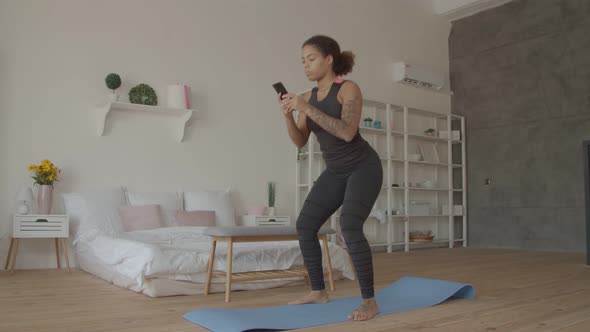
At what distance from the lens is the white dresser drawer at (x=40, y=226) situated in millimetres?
3783

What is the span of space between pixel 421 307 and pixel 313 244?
0.61 meters

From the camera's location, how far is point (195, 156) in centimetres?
509

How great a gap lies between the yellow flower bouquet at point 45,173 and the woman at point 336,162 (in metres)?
2.58

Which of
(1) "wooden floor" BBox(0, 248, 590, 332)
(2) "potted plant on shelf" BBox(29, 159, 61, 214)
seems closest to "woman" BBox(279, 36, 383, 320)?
(1) "wooden floor" BBox(0, 248, 590, 332)

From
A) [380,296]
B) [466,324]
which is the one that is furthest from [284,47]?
[466,324]

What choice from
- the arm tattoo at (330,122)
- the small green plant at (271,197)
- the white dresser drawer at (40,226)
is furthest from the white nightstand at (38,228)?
the arm tattoo at (330,122)

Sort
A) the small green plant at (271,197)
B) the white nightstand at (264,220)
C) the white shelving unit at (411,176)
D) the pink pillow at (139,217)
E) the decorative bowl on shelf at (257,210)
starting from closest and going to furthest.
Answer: the pink pillow at (139,217) → the white nightstand at (264,220) → the decorative bowl on shelf at (257,210) → the small green plant at (271,197) → the white shelving unit at (411,176)

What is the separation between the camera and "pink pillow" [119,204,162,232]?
4094 mm

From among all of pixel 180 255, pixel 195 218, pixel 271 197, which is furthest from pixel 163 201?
pixel 180 255

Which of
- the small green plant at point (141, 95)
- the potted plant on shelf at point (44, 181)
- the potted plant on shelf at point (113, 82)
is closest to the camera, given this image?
the potted plant on shelf at point (44, 181)

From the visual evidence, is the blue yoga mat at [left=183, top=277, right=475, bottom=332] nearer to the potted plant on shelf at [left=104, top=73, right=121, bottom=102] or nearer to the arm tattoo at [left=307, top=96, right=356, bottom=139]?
the arm tattoo at [left=307, top=96, right=356, bottom=139]

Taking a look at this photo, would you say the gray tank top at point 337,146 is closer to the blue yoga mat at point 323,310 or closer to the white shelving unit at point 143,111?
the blue yoga mat at point 323,310

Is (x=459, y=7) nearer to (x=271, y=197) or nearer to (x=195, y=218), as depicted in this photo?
(x=271, y=197)

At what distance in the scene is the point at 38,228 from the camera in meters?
3.82
